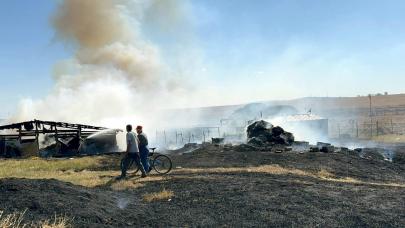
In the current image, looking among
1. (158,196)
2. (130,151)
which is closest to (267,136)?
(130,151)

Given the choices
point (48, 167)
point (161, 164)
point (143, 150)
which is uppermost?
point (143, 150)

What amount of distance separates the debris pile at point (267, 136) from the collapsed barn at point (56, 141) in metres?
9.74

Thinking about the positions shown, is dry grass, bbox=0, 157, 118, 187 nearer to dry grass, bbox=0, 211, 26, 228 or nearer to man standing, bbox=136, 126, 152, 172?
man standing, bbox=136, 126, 152, 172

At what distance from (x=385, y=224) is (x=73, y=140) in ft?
77.0

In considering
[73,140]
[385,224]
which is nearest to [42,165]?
[73,140]

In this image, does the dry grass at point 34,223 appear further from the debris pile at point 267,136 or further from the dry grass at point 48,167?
the debris pile at point 267,136

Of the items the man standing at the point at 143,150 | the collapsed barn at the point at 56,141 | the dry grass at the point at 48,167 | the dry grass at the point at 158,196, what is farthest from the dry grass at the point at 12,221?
the collapsed barn at the point at 56,141

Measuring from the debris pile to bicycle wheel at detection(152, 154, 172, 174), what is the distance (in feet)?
42.3

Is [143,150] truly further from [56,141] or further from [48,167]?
[56,141]

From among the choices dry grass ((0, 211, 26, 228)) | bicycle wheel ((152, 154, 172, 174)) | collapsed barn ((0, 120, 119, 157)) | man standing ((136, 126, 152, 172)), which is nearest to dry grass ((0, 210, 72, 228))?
dry grass ((0, 211, 26, 228))

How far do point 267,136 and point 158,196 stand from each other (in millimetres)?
20353

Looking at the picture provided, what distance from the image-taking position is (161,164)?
17672mm

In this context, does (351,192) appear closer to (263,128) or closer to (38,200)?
(38,200)

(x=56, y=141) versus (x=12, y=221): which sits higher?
(x=56, y=141)
